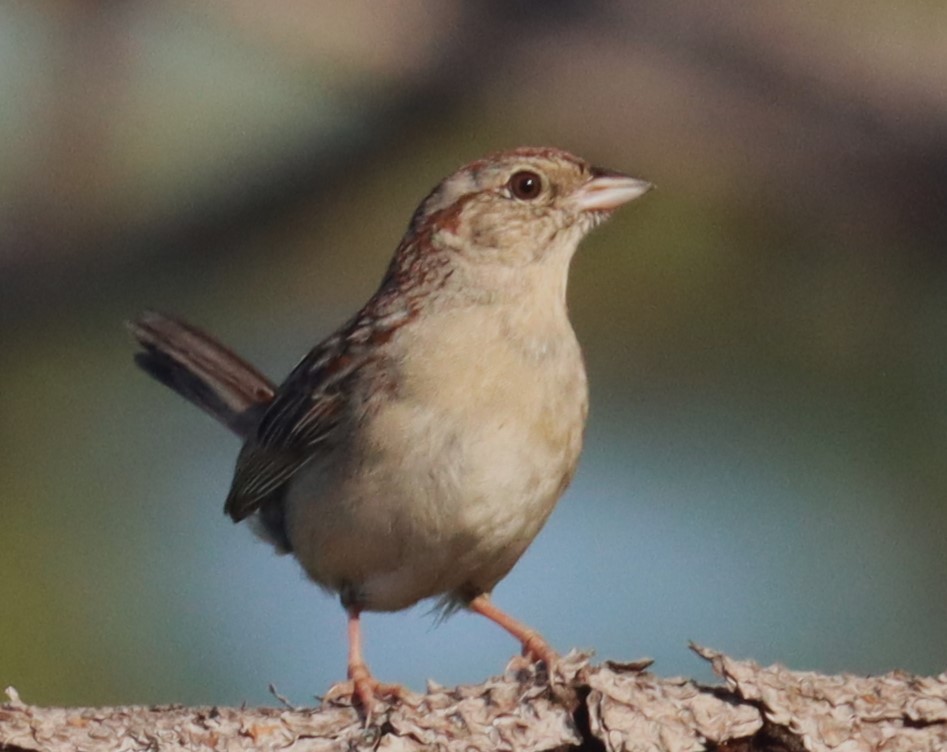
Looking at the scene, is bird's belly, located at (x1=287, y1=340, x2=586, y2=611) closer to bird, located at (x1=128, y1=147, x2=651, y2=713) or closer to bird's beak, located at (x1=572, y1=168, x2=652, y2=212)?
bird, located at (x1=128, y1=147, x2=651, y2=713)

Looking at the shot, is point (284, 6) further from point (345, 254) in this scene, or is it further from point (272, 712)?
point (272, 712)

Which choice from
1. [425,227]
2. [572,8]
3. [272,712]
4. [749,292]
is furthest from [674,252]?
[272,712]

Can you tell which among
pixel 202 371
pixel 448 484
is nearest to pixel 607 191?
pixel 448 484

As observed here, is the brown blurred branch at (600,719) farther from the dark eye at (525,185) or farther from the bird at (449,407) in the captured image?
the dark eye at (525,185)

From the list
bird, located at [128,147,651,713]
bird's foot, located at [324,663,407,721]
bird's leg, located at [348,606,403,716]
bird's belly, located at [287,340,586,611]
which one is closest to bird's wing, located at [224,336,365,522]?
bird, located at [128,147,651,713]

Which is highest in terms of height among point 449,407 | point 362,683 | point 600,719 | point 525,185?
point 525,185

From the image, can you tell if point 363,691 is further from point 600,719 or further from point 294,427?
point 294,427

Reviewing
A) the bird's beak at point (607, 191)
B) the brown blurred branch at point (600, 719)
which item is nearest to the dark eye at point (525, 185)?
the bird's beak at point (607, 191)
